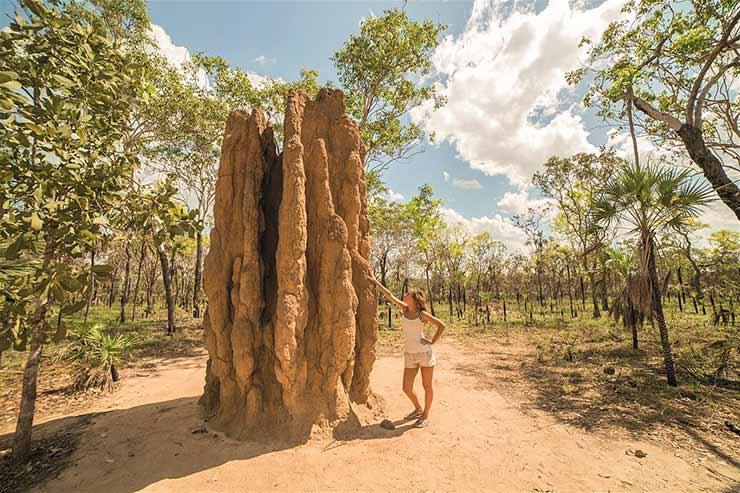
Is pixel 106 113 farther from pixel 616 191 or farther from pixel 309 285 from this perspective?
pixel 616 191

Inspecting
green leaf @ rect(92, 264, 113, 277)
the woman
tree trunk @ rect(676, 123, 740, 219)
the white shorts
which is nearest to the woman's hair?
the woman

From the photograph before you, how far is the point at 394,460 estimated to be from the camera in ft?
14.2

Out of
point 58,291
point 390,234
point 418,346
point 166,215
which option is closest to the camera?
point 58,291

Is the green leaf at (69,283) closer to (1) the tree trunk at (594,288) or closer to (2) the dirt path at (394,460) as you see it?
(2) the dirt path at (394,460)

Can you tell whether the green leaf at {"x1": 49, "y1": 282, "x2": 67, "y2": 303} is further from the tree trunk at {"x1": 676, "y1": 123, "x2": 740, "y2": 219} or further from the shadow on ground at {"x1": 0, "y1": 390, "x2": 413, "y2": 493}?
the tree trunk at {"x1": 676, "y1": 123, "x2": 740, "y2": 219}

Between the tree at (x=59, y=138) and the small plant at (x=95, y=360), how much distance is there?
4122 millimetres

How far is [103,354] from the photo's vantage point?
25.2ft

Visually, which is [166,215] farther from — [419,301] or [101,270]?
[419,301]

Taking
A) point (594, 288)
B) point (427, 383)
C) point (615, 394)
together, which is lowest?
point (615, 394)

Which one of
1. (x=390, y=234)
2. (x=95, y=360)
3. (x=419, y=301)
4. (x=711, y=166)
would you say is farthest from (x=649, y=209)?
(x=390, y=234)

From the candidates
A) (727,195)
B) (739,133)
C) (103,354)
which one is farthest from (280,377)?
(739,133)

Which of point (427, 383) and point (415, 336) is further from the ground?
point (415, 336)

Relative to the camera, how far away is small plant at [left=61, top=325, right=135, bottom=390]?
730 centimetres

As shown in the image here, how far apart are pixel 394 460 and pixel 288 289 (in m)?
2.82
